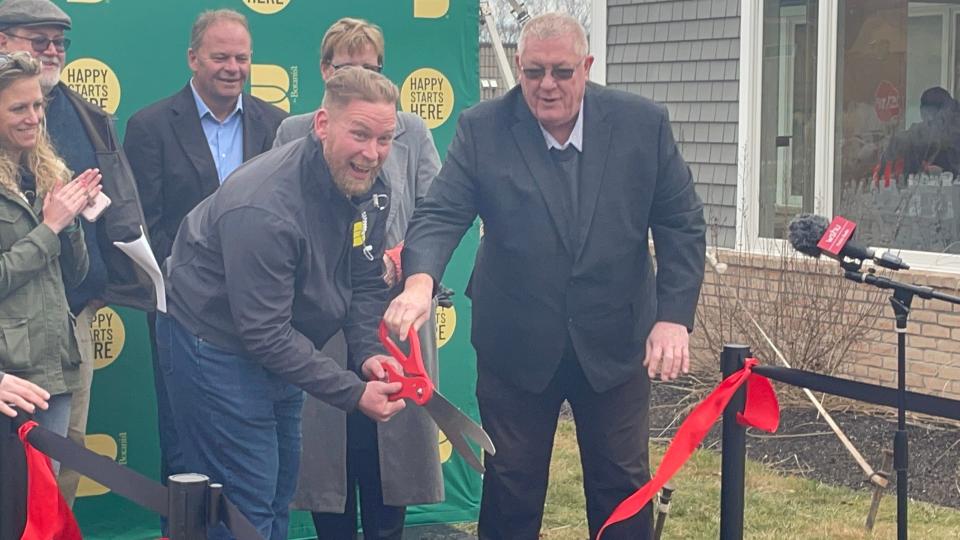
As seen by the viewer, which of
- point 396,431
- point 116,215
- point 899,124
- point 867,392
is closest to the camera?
point 867,392

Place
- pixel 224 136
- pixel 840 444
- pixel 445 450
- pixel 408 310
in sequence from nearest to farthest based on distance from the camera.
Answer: pixel 408 310 → pixel 224 136 → pixel 445 450 → pixel 840 444

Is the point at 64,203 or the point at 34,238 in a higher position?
the point at 64,203

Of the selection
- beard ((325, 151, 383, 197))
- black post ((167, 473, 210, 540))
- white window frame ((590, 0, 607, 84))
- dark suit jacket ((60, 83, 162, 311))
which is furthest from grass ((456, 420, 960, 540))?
white window frame ((590, 0, 607, 84))

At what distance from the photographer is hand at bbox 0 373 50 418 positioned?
364cm

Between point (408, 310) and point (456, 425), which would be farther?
point (456, 425)

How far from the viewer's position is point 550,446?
474 cm

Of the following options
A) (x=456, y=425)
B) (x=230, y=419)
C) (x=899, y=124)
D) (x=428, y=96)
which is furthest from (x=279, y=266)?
(x=899, y=124)

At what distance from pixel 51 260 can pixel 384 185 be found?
1099 mm

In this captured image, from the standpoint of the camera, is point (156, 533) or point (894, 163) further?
point (894, 163)

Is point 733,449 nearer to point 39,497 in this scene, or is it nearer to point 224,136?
point 39,497

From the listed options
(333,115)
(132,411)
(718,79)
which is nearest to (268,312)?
(333,115)

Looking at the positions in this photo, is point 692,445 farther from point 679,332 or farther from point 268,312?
point 268,312

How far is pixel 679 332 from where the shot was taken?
4.46 meters

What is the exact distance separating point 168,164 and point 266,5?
1.02 m
